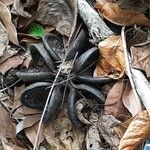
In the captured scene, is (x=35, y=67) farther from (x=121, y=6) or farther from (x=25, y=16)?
(x=121, y=6)

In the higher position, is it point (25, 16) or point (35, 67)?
point (25, 16)

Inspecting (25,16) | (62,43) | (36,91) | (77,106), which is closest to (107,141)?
(77,106)

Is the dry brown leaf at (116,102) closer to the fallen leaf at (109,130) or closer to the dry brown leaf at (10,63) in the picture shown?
the fallen leaf at (109,130)

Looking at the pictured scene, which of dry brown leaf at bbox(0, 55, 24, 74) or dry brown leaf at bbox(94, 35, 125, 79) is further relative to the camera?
dry brown leaf at bbox(0, 55, 24, 74)

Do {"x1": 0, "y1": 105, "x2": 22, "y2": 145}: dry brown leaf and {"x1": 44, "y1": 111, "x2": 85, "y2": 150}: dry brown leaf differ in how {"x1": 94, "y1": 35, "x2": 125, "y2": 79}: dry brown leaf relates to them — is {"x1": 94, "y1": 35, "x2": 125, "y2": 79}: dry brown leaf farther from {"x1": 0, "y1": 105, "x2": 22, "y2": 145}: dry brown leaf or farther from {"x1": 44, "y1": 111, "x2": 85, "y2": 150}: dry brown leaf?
{"x1": 0, "y1": 105, "x2": 22, "y2": 145}: dry brown leaf

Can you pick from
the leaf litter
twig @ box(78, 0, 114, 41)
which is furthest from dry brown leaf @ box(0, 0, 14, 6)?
twig @ box(78, 0, 114, 41)
